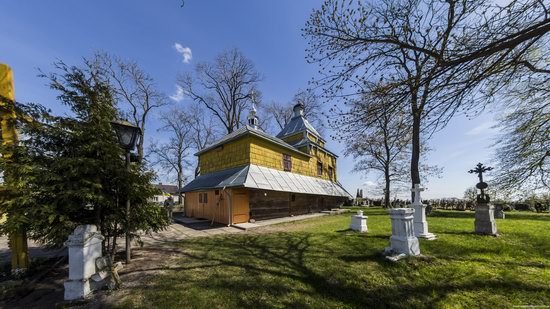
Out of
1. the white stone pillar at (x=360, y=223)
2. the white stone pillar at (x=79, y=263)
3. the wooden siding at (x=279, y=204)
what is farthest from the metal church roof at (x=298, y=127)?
the white stone pillar at (x=79, y=263)

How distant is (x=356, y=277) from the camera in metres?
4.73

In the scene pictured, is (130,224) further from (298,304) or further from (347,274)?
(347,274)

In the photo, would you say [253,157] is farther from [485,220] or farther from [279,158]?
[485,220]

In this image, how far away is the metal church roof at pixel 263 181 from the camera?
42.2 ft

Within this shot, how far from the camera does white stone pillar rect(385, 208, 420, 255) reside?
18.8 feet

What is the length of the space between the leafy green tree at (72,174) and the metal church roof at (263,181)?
6.67 meters

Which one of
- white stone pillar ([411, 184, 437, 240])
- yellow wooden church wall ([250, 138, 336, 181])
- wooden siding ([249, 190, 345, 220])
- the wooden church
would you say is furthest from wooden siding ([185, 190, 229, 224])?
white stone pillar ([411, 184, 437, 240])

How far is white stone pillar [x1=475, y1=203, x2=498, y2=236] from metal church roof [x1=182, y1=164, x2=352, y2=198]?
9.58 meters

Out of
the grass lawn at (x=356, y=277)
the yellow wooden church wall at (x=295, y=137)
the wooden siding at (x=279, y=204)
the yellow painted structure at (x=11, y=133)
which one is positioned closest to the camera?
the grass lawn at (x=356, y=277)

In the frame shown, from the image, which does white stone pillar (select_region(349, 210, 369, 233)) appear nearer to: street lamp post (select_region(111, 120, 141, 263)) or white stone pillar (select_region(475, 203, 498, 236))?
white stone pillar (select_region(475, 203, 498, 236))

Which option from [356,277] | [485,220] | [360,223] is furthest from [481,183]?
[356,277]

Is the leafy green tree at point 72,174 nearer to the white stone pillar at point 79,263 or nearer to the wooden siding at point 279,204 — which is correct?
the white stone pillar at point 79,263

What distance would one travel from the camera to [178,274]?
5141 mm

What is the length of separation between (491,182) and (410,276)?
7.15m
